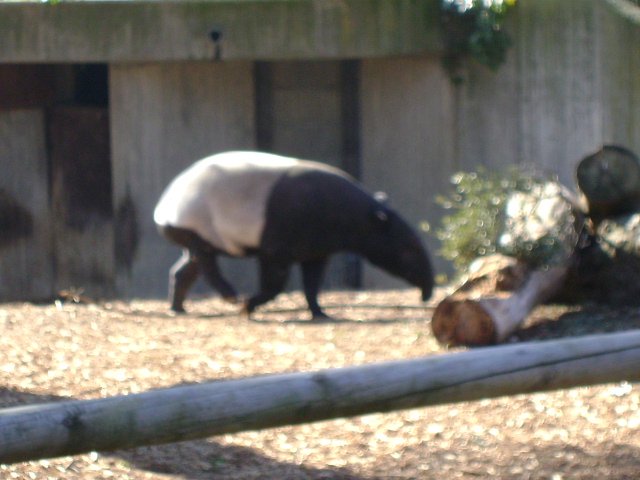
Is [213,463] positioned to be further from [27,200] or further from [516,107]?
[27,200]

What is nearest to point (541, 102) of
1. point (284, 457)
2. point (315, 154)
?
point (315, 154)

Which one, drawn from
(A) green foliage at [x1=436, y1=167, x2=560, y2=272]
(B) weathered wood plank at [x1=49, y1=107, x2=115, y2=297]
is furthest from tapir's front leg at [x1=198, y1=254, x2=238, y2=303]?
(B) weathered wood plank at [x1=49, y1=107, x2=115, y2=297]

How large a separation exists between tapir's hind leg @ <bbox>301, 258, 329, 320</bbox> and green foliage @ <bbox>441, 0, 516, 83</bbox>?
10.2 feet

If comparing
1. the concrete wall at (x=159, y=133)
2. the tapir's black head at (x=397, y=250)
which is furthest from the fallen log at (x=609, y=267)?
the concrete wall at (x=159, y=133)

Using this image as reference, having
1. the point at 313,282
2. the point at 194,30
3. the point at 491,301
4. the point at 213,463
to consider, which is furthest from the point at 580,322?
the point at 194,30

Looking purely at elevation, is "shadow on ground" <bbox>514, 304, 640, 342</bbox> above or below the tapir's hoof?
above

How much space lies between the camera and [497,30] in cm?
1086

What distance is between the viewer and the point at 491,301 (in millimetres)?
6457

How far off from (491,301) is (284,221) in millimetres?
2486

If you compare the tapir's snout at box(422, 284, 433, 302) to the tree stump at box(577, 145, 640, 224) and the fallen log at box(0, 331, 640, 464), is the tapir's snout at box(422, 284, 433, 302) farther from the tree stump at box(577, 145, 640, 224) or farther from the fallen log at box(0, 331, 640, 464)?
the fallen log at box(0, 331, 640, 464)

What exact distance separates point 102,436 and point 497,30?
869 centimetres

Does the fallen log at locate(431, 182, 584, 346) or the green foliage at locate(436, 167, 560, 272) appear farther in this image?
the green foliage at locate(436, 167, 560, 272)

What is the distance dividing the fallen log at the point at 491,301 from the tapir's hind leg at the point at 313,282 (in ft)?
6.18

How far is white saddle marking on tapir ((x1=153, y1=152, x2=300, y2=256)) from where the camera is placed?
867cm
